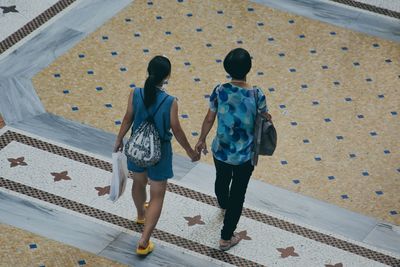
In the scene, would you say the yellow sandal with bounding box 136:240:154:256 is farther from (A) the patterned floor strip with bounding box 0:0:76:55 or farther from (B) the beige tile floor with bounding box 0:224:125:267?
(A) the patterned floor strip with bounding box 0:0:76:55

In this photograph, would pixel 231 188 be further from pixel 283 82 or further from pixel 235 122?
pixel 283 82

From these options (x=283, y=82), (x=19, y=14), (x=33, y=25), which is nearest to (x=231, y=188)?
(x=283, y=82)

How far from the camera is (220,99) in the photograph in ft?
23.1

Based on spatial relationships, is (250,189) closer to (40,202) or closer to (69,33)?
(40,202)

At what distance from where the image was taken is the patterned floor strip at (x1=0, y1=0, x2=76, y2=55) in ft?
32.6

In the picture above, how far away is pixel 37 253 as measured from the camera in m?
7.51

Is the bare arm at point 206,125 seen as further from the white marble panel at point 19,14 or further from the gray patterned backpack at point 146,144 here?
the white marble panel at point 19,14

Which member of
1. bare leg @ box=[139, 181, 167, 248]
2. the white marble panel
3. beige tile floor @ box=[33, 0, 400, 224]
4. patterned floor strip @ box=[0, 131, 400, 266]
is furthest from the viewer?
the white marble panel

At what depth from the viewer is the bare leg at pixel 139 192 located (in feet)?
24.2

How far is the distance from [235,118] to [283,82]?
2.74m

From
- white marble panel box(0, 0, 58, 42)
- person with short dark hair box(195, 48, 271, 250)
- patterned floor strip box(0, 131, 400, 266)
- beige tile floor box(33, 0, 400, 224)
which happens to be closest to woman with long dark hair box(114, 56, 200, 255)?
person with short dark hair box(195, 48, 271, 250)

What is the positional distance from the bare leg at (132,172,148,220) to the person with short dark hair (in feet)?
1.51

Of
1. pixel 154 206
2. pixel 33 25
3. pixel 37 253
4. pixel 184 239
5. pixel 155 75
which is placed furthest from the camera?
pixel 33 25

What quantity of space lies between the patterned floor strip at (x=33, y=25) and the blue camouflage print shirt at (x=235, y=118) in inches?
133
